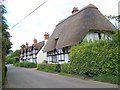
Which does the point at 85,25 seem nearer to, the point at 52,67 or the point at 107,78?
the point at 52,67

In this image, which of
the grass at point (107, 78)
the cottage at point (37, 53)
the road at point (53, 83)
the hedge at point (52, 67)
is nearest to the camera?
the road at point (53, 83)

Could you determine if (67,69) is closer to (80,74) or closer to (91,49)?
(80,74)

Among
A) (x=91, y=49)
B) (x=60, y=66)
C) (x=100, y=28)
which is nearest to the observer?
(x=91, y=49)

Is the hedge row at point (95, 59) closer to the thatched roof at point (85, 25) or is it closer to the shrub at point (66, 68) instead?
the shrub at point (66, 68)

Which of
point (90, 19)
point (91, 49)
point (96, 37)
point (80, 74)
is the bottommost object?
point (80, 74)

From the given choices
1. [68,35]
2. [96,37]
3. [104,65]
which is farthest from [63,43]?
[104,65]

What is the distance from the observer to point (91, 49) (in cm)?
2056

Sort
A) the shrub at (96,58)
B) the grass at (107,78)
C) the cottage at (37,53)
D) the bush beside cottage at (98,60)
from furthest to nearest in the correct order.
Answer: the cottage at (37,53) < the shrub at (96,58) < the bush beside cottage at (98,60) < the grass at (107,78)

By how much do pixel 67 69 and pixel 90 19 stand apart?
7108mm

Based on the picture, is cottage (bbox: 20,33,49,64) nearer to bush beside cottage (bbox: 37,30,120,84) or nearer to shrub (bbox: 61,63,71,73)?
shrub (bbox: 61,63,71,73)

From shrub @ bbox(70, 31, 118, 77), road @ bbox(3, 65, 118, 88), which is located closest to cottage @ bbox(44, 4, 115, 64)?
shrub @ bbox(70, 31, 118, 77)

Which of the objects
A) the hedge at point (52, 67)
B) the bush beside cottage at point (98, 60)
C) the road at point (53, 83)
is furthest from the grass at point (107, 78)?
the hedge at point (52, 67)

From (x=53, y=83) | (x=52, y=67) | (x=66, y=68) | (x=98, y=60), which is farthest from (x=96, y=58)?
(x=52, y=67)

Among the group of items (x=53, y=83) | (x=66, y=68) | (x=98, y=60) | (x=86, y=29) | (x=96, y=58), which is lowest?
(x=53, y=83)
